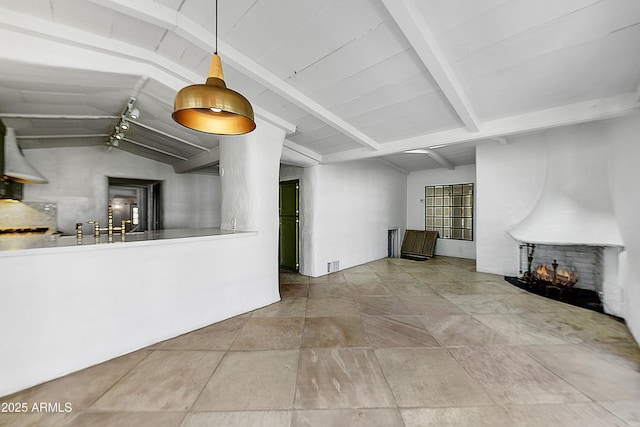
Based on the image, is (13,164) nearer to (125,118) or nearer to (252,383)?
(125,118)

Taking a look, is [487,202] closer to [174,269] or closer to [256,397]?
[256,397]

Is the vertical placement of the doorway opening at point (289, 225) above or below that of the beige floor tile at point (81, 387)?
above

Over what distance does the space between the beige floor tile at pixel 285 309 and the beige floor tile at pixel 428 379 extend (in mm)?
1341

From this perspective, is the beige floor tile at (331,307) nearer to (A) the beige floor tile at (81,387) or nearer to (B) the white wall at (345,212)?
(B) the white wall at (345,212)

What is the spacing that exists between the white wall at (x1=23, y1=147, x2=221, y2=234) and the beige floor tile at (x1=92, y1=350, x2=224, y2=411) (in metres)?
5.34

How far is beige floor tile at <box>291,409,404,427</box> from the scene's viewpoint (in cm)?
159

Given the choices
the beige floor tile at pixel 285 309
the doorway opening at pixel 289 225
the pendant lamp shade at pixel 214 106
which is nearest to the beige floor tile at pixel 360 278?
the doorway opening at pixel 289 225

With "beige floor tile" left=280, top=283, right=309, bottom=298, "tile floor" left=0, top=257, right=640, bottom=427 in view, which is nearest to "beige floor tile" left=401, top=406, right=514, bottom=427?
"tile floor" left=0, top=257, right=640, bottom=427

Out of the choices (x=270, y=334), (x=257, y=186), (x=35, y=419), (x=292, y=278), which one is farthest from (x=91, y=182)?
(x=270, y=334)

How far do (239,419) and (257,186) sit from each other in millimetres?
2655

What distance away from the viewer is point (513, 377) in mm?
2047

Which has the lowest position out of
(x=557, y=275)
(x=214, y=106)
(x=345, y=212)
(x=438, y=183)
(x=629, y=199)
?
(x=557, y=275)

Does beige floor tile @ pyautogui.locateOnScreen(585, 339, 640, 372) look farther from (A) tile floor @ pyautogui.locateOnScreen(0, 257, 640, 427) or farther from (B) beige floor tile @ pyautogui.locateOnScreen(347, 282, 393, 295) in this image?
(B) beige floor tile @ pyautogui.locateOnScreen(347, 282, 393, 295)

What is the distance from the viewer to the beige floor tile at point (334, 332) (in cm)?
257
